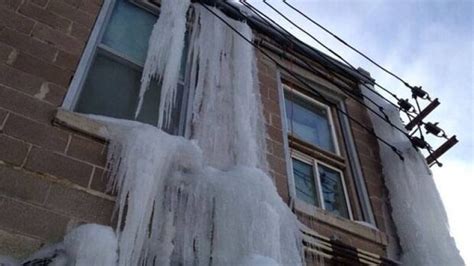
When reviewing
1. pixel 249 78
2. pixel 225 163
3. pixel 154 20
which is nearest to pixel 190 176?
pixel 225 163

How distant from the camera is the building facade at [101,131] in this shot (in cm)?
237

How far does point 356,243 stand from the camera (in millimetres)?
3441

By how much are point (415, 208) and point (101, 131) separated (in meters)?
2.80

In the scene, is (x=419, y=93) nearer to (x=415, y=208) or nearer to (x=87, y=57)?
(x=415, y=208)

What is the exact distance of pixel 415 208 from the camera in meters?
3.89

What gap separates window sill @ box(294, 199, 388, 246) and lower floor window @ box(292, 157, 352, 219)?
22cm

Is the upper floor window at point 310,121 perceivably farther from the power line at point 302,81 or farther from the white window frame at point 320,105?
the power line at point 302,81

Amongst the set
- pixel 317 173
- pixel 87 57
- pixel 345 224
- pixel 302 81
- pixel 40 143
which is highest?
pixel 302 81

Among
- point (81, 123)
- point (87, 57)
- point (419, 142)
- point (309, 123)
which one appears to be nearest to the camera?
point (81, 123)

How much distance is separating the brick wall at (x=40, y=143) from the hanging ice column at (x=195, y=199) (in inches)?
7.0

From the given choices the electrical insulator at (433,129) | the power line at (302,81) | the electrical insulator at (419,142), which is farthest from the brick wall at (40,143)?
the electrical insulator at (433,129)

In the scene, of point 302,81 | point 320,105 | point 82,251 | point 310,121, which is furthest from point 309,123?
point 82,251

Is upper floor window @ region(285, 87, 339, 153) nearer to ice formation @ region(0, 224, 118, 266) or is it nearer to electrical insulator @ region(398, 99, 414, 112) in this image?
electrical insulator @ region(398, 99, 414, 112)

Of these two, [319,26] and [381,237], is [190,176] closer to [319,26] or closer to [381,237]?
[381,237]
